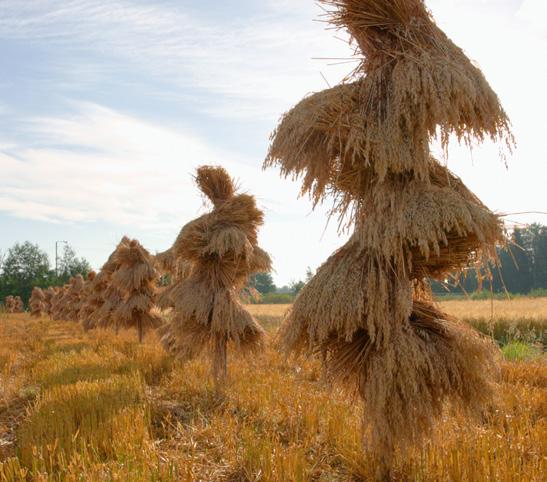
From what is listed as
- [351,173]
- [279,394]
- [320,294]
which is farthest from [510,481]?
[279,394]

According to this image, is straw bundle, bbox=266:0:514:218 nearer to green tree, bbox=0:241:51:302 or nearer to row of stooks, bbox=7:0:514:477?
row of stooks, bbox=7:0:514:477

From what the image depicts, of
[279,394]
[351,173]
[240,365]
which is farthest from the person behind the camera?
[240,365]

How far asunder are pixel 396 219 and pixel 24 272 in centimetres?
9014

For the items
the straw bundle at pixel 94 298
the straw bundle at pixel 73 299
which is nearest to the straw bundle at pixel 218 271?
the straw bundle at pixel 94 298

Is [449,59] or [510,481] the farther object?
[449,59]

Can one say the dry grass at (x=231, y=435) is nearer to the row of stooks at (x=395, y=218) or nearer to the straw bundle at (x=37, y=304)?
the row of stooks at (x=395, y=218)

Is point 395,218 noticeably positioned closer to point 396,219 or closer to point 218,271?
point 396,219

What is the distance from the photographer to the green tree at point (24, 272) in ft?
246

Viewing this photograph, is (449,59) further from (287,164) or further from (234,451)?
(234,451)

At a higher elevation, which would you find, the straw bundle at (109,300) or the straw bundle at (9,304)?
the straw bundle at (109,300)

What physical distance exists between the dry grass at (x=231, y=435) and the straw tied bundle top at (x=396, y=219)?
53 centimetres

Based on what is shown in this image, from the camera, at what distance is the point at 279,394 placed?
6.66 metres

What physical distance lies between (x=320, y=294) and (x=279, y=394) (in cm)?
349

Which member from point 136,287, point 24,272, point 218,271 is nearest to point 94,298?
point 136,287
